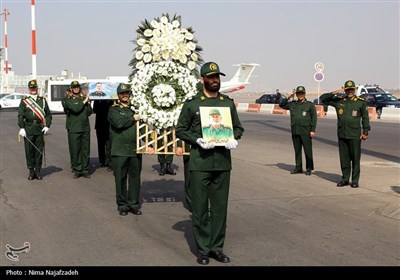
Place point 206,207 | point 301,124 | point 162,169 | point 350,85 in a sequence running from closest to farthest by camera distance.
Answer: point 206,207
point 350,85
point 162,169
point 301,124

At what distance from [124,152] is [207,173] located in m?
2.66

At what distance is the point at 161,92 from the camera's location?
25.7 ft

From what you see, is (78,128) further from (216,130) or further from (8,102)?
(8,102)

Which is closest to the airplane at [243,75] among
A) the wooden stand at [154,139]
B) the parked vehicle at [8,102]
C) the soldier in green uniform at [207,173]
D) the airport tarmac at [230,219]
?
the parked vehicle at [8,102]

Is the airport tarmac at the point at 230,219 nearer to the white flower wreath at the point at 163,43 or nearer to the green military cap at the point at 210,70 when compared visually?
the green military cap at the point at 210,70

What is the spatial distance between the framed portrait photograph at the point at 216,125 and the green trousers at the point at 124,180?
9.14 feet

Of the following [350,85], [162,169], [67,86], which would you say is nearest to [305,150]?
[350,85]

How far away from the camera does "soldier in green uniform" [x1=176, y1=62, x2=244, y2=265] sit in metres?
5.70

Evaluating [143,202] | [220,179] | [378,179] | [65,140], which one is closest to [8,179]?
[143,202]

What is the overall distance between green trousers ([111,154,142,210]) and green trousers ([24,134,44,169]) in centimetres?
381

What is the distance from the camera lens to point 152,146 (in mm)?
8906

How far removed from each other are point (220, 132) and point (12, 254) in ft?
8.90

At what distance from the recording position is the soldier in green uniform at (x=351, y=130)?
10281 mm
